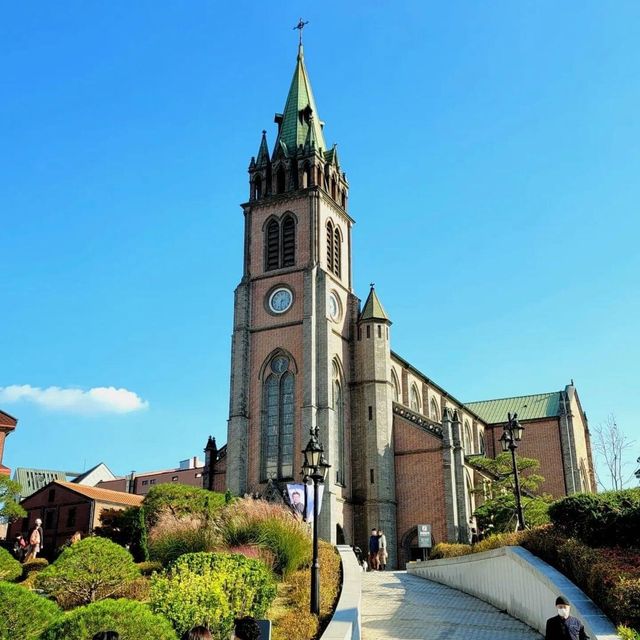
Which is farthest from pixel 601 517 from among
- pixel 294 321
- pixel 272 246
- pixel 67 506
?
pixel 67 506

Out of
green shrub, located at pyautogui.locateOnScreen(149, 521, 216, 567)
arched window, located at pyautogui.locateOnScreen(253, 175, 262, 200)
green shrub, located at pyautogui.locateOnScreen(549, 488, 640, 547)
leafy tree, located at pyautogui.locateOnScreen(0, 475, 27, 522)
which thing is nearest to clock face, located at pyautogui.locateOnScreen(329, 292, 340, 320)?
arched window, located at pyautogui.locateOnScreen(253, 175, 262, 200)

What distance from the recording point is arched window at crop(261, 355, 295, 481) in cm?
4109

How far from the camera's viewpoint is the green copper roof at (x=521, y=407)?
63000 millimetres

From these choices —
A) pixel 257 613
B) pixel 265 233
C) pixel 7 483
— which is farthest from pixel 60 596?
pixel 265 233

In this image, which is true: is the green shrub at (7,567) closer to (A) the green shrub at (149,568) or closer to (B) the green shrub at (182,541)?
(A) the green shrub at (149,568)

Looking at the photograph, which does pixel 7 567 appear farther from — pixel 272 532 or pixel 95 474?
pixel 95 474

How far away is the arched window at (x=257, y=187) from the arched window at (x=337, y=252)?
5.62m

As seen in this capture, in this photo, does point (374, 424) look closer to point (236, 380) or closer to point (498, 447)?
point (236, 380)

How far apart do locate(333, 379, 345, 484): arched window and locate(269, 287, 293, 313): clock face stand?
548cm

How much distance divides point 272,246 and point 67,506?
21935 mm

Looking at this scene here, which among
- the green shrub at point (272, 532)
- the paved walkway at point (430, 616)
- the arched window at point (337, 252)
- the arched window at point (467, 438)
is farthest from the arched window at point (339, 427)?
the green shrub at point (272, 532)

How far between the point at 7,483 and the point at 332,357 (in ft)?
61.8

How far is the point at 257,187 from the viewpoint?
48.8 meters

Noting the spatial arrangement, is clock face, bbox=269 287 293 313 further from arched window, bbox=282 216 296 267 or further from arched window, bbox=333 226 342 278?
arched window, bbox=333 226 342 278
